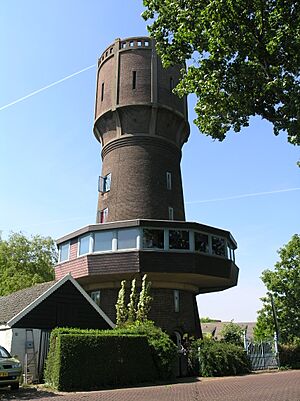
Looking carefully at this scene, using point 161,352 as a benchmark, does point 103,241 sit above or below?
above

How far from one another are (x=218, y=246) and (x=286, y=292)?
14.9m

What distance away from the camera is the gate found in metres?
27.4

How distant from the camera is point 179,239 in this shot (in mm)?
25750

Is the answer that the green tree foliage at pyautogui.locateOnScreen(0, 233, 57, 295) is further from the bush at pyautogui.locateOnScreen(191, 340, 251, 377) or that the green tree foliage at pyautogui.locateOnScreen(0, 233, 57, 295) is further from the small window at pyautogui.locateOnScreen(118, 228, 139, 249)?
the bush at pyautogui.locateOnScreen(191, 340, 251, 377)

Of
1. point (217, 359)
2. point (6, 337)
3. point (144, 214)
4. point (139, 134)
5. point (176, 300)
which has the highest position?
point (139, 134)

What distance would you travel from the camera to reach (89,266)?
25469 millimetres

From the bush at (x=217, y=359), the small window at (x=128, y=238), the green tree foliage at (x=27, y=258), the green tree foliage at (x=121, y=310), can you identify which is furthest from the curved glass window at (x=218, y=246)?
the green tree foliage at (x=27, y=258)

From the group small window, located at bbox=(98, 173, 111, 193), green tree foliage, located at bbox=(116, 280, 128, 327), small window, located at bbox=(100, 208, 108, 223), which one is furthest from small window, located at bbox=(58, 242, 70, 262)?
green tree foliage, located at bbox=(116, 280, 128, 327)

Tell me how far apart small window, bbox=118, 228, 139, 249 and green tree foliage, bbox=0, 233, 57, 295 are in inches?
822

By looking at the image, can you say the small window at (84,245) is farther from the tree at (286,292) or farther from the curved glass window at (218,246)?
the tree at (286,292)

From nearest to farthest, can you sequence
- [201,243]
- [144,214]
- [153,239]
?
[153,239] → [201,243] → [144,214]

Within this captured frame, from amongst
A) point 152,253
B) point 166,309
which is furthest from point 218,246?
point 166,309

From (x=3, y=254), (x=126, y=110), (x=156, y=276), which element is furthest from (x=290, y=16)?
(x=3, y=254)

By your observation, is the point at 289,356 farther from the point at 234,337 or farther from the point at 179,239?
the point at 179,239
